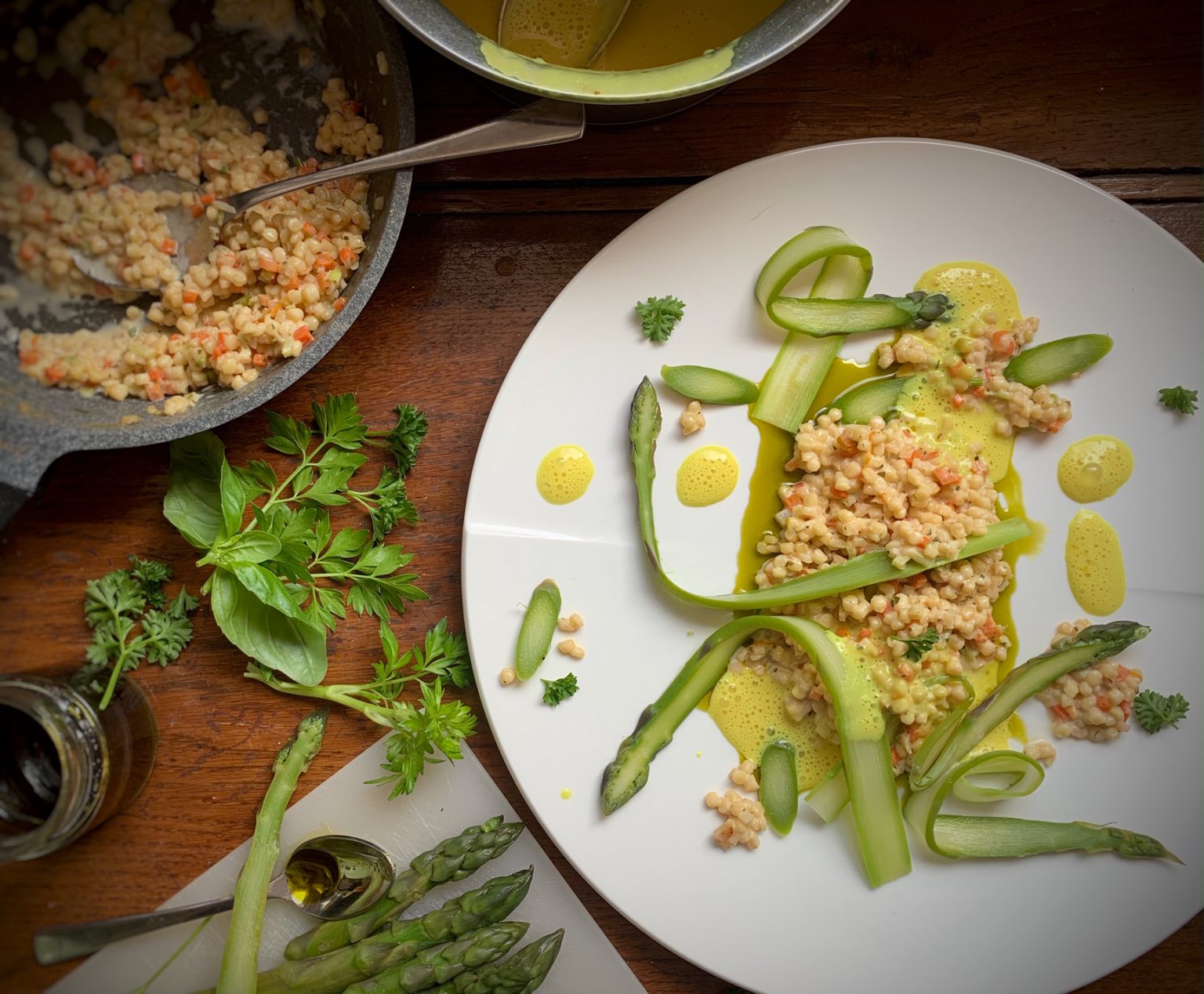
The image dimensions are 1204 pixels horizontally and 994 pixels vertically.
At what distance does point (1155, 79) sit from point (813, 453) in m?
1.07

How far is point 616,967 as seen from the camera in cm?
178

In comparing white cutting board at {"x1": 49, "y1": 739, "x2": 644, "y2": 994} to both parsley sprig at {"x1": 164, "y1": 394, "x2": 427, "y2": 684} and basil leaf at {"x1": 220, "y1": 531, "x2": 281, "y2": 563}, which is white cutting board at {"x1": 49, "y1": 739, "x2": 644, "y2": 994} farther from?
basil leaf at {"x1": 220, "y1": 531, "x2": 281, "y2": 563}

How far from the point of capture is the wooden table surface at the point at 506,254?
1.77 meters

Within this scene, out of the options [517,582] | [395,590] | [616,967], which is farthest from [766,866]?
[395,590]

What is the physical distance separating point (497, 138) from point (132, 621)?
1.16 metres

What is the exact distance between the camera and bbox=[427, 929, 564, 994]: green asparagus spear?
66.7 inches

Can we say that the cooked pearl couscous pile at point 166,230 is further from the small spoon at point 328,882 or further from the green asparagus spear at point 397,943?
the green asparagus spear at point 397,943

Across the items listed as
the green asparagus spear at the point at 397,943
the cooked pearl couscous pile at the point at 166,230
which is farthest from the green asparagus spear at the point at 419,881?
the cooked pearl couscous pile at the point at 166,230

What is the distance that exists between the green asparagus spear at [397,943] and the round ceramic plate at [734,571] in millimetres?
186

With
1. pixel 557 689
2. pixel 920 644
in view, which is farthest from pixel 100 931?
pixel 920 644

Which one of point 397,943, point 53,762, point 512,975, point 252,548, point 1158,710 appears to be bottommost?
point 1158,710

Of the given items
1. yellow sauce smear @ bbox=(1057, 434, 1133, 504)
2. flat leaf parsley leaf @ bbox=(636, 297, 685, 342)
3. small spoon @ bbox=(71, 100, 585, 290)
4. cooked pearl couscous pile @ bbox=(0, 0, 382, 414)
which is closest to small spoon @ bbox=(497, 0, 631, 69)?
small spoon @ bbox=(71, 100, 585, 290)

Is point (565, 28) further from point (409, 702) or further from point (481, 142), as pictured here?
point (409, 702)

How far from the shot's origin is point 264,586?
5.26 feet
